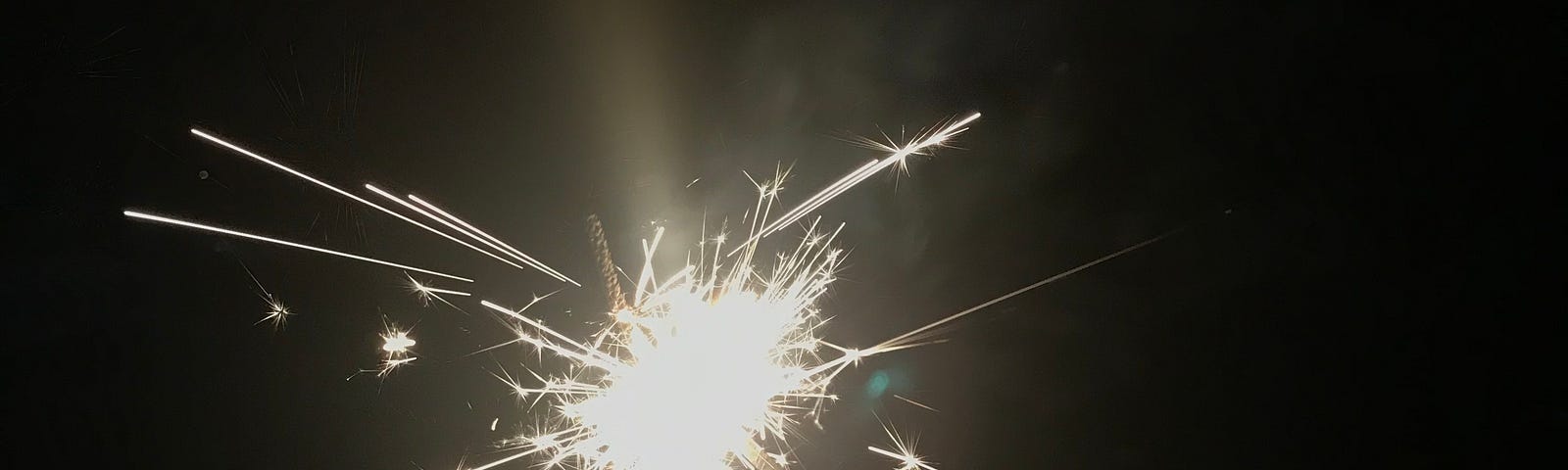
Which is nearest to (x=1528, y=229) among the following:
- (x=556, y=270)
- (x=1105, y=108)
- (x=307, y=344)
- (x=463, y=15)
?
(x=1105, y=108)

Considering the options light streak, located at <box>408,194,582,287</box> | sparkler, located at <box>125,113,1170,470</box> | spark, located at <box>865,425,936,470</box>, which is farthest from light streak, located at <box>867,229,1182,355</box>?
light streak, located at <box>408,194,582,287</box>

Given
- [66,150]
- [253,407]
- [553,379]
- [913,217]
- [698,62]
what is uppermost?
[698,62]

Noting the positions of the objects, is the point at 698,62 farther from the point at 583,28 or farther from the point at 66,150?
the point at 66,150

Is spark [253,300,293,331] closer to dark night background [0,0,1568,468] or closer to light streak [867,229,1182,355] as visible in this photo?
dark night background [0,0,1568,468]

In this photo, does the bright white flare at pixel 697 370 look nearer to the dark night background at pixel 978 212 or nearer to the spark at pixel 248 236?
the dark night background at pixel 978 212

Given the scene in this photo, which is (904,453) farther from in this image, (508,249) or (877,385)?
(508,249)

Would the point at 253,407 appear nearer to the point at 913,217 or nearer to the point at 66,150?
the point at 66,150

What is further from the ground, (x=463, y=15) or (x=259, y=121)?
(x=463, y=15)

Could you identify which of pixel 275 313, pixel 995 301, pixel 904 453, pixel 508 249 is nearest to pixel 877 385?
pixel 904 453

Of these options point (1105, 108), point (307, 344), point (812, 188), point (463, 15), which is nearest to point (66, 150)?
point (307, 344)
